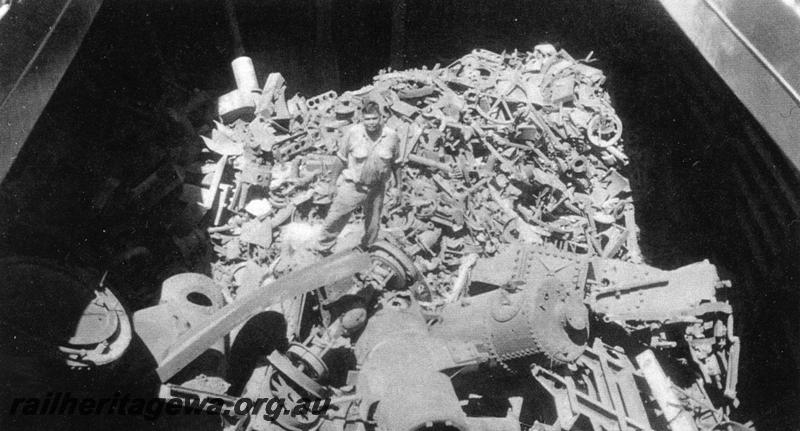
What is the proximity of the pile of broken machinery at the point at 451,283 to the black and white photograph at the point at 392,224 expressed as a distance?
35 mm

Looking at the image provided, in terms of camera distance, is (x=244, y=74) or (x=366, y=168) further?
(x=244, y=74)

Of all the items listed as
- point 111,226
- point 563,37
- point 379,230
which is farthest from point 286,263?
point 563,37

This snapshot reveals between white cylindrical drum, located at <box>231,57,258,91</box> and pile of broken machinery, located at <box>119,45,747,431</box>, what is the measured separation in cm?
3

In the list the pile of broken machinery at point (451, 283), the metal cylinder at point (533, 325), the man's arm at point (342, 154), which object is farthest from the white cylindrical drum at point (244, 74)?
the metal cylinder at point (533, 325)

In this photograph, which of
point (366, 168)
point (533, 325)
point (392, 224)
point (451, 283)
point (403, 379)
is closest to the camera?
point (403, 379)

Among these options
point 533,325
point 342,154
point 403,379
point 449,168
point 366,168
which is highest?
point 449,168

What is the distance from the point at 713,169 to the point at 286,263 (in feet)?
21.2

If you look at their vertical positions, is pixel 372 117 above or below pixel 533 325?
above

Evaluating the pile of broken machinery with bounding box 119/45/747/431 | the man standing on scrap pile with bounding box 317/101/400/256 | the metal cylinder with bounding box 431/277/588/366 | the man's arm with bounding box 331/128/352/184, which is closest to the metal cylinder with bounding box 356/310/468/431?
the pile of broken machinery with bounding box 119/45/747/431

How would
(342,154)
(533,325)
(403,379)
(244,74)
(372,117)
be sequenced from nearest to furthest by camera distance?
(403,379), (533,325), (372,117), (342,154), (244,74)

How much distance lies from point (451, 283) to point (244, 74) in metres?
5.42

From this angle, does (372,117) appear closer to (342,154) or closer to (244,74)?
(342,154)

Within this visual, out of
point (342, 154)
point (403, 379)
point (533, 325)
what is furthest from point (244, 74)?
point (533, 325)

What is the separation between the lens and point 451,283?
6.46 metres
